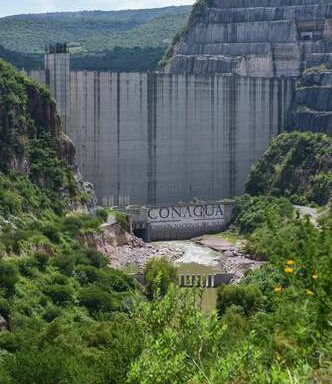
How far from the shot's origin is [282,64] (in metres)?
80.8

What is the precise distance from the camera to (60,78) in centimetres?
6581

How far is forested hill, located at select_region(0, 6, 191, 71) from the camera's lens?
105 meters

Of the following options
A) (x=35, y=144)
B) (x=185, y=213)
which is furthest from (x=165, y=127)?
(x=35, y=144)

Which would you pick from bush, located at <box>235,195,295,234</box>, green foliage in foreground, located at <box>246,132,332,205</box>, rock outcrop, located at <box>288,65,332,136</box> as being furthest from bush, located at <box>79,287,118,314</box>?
rock outcrop, located at <box>288,65,332,136</box>

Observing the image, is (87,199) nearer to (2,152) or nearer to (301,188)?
(2,152)

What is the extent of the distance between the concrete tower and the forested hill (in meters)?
32.1

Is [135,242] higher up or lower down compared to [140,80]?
lower down

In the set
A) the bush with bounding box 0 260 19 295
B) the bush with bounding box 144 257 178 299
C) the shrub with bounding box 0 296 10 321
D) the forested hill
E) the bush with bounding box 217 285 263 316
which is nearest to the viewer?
the shrub with bounding box 0 296 10 321

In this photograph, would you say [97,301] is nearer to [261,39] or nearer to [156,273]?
[156,273]

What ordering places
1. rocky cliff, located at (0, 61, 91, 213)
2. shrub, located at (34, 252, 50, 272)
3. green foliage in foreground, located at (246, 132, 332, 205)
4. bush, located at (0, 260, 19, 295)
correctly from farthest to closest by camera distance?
green foliage in foreground, located at (246, 132, 332, 205), rocky cliff, located at (0, 61, 91, 213), shrub, located at (34, 252, 50, 272), bush, located at (0, 260, 19, 295)

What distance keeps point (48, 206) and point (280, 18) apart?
3022 cm

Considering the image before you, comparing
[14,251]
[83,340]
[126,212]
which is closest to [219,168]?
[126,212]

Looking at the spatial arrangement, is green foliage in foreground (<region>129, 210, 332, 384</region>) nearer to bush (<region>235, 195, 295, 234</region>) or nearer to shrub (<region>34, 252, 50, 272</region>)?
shrub (<region>34, 252, 50, 272</region>)

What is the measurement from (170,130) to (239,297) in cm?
2943
